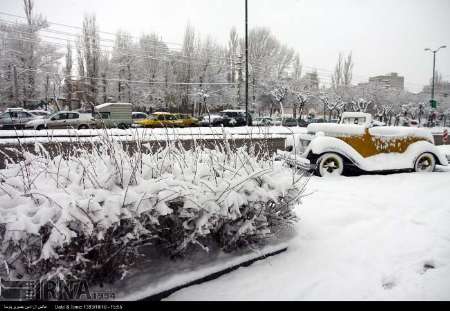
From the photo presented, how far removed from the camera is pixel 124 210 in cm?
239

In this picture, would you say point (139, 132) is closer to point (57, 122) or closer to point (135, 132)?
point (57, 122)

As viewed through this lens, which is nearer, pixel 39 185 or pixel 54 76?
pixel 39 185

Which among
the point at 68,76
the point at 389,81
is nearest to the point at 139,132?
the point at 68,76

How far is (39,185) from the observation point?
2.76 metres

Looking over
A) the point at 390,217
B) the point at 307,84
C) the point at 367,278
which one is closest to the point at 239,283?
the point at 367,278

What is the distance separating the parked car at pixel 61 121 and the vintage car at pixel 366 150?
1791cm

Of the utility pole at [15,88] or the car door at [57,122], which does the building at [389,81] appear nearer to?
the car door at [57,122]

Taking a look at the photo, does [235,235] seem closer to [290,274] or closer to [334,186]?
[290,274]

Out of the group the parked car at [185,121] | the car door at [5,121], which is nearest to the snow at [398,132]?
the parked car at [185,121]

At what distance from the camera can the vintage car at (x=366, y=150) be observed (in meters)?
7.45

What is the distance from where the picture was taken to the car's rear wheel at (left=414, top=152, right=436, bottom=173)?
8.19m
